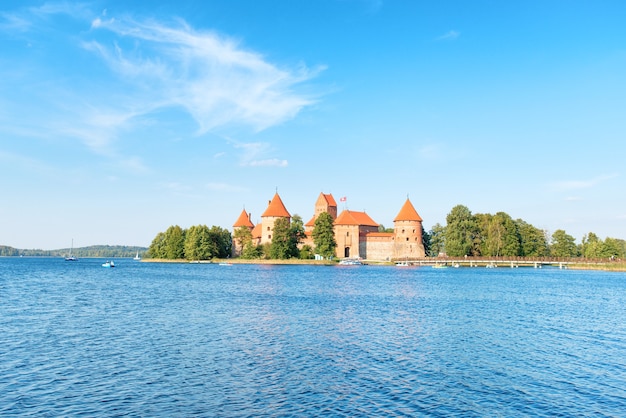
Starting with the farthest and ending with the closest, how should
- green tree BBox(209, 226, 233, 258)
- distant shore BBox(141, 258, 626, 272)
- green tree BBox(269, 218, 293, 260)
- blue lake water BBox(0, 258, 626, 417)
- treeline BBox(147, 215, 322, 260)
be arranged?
green tree BBox(209, 226, 233, 258) < treeline BBox(147, 215, 322, 260) < green tree BBox(269, 218, 293, 260) < distant shore BBox(141, 258, 626, 272) < blue lake water BBox(0, 258, 626, 417)

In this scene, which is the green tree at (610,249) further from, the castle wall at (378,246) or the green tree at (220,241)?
the green tree at (220,241)

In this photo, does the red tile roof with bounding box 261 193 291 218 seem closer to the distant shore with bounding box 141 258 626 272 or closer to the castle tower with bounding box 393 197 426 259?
the distant shore with bounding box 141 258 626 272

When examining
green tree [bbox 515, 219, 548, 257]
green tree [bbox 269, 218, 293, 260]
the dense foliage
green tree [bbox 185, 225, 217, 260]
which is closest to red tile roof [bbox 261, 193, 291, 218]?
the dense foliage

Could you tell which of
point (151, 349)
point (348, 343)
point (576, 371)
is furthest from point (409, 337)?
point (151, 349)

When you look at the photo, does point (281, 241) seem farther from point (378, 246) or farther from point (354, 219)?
point (378, 246)

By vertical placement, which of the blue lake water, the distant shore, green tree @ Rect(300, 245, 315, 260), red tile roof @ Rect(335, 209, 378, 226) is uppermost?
red tile roof @ Rect(335, 209, 378, 226)

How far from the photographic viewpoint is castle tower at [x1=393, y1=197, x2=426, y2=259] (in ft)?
323

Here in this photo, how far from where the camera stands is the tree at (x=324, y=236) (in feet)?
306

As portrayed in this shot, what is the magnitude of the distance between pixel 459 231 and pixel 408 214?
9974 millimetres

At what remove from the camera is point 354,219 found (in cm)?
10356

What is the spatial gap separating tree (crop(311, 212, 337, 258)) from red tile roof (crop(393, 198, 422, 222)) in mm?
13478

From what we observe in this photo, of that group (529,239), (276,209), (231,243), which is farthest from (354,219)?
(529,239)

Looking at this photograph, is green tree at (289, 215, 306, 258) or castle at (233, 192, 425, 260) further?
castle at (233, 192, 425, 260)

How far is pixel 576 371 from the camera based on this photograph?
16078 mm
